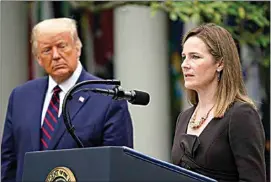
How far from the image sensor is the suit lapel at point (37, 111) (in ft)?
13.8

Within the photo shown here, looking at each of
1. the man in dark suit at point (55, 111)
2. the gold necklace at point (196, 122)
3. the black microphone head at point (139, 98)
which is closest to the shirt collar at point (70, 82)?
the man in dark suit at point (55, 111)

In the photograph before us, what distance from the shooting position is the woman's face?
3.36 m

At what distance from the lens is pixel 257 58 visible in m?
8.01

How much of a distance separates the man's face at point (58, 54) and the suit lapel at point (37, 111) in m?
0.12

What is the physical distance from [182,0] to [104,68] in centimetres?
290

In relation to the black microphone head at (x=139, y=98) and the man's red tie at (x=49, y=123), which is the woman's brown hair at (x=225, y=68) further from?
the man's red tie at (x=49, y=123)

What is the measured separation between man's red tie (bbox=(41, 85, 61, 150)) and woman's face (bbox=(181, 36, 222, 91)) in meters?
1.07

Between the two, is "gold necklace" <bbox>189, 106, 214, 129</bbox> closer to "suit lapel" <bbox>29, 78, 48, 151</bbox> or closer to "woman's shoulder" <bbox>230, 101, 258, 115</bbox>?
"woman's shoulder" <bbox>230, 101, 258, 115</bbox>

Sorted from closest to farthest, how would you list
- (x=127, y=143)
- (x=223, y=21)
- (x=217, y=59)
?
(x=217, y=59) < (x=127, y=143) < (x=223, y=21)

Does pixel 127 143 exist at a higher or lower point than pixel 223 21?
lower

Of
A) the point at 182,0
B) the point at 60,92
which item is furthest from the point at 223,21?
the point at 60,92

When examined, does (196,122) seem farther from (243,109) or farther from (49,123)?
(49,123)

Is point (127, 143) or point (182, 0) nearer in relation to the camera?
point (127, 143)

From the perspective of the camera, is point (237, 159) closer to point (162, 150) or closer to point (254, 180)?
point (254, 180)
